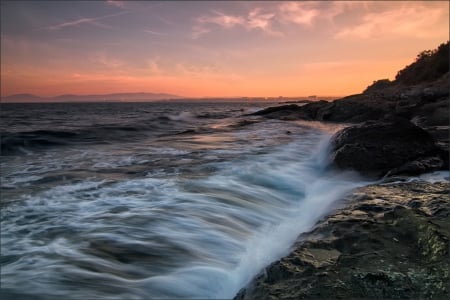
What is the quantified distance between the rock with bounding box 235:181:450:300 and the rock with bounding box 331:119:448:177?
338 cm

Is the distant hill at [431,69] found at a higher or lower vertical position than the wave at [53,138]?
higher

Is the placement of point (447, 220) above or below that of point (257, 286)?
above

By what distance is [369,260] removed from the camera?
3.01 meters

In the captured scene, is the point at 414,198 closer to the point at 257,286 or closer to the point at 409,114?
the point at 257,286

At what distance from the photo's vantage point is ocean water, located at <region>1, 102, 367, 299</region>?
12.6 feet

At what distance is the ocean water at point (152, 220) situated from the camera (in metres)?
3.83

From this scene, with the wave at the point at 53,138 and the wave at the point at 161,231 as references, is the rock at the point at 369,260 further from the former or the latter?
the wave at the point at 53,138

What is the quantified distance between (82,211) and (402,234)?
4.48 metres

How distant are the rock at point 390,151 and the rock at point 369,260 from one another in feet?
11.1

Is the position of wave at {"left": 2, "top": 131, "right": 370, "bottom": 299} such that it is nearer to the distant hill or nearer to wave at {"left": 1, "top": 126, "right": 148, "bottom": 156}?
wave at {"left": 1, "top": 126, "right": 148, "bottom": 156}

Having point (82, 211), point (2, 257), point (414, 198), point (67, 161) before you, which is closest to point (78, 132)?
point (67, 161)

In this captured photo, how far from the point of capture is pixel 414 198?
200 inches

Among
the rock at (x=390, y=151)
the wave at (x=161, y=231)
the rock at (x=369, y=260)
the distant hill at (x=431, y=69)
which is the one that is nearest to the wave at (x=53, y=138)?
the wave at (x=161, y=231)

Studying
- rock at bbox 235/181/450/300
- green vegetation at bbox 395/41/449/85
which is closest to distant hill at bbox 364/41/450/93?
green vegetation at bbox 395/41/449/85
